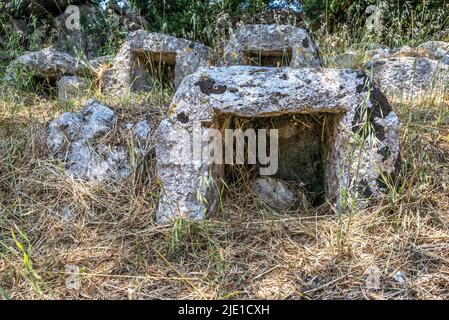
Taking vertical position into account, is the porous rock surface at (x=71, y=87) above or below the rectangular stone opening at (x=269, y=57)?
below

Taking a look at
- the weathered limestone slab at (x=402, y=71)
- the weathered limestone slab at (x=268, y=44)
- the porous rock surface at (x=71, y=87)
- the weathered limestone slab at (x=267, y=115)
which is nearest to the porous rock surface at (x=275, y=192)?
the weathered limestone slab at (x=267, y=115)

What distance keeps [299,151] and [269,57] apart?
1576 millimetres

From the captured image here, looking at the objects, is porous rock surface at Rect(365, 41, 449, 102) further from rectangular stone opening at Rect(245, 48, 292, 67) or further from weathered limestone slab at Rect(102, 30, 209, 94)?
weathered limestone slab at Rect(102, 30, 209, 94)

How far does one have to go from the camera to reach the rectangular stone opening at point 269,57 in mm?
3588

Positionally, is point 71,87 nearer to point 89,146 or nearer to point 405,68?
point 89,146

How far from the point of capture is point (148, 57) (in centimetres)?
371

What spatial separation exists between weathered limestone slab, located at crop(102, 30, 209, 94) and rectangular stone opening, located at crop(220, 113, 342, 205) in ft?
4.78

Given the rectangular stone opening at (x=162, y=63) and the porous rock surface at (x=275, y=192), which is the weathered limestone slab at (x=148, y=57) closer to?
the rectangular stone opening at (x=162, y=63)

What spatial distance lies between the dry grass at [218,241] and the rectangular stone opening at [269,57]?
1.35 meters

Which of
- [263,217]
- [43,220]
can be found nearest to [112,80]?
[43,220]

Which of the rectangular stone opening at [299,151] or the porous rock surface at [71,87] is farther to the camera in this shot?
the porous rock surface at [71,87]

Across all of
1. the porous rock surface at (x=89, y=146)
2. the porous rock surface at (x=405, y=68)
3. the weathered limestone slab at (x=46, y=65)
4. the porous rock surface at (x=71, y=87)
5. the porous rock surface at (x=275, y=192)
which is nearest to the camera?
the porous rock surface at (x=275, y=192)

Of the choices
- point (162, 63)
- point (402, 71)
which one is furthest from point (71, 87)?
point (402, 71)
